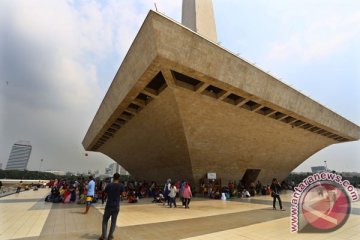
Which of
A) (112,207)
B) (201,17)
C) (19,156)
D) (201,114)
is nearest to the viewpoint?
→ (112,207)

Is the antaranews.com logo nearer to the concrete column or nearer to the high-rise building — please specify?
the concrete column

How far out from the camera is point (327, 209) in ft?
29.1

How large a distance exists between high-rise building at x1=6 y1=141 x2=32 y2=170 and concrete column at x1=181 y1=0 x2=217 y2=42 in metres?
163

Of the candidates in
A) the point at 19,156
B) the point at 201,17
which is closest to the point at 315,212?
the point at 201,17

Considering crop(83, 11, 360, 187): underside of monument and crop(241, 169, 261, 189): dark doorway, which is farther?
crop(241, 169, 261, 189): dark doorway

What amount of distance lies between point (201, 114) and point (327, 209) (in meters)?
8.20

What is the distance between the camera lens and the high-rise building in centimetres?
14262

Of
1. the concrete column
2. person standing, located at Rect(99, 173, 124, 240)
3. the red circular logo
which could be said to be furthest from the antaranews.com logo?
the concrete column

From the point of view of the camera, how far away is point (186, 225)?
6.70 meters

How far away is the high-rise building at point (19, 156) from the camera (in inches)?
5615

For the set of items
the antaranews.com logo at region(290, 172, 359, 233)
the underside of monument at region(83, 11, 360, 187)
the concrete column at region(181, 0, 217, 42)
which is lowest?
the antaranews.com logo at region(290, 172, 359, 233)

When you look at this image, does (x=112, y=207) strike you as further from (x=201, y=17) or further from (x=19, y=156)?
(x=19, y=156)

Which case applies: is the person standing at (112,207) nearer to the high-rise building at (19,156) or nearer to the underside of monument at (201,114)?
the underside of monument at (201,114)

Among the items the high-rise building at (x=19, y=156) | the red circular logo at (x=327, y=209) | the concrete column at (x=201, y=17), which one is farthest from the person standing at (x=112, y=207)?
the high-rise building at (x=19, y=156)
